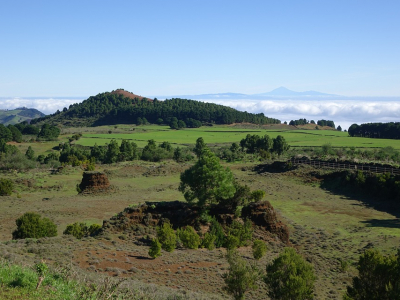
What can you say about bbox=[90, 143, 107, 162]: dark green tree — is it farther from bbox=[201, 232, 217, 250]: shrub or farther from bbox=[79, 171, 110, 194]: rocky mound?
bbox=[201, 232, 217, 250]: shrub

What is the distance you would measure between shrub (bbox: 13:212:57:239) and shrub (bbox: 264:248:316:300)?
17146 mm

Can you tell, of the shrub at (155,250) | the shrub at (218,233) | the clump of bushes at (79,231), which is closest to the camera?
the shrub at (155,250)

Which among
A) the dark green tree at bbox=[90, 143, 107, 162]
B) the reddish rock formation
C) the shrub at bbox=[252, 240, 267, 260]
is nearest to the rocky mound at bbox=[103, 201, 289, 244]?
the reddish rock formation

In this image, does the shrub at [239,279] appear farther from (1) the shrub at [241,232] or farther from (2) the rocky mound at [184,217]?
(2) the rocky mound at [184,217]

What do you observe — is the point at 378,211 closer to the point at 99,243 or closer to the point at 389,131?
the point at 99,243

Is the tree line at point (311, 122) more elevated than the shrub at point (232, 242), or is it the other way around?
the tree line at point (311, 122)

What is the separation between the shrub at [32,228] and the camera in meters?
27.0

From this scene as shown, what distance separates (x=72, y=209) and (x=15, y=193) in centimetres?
1388

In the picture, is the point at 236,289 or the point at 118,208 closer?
the point at 236,289

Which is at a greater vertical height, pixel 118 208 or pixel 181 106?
pixel 181 106

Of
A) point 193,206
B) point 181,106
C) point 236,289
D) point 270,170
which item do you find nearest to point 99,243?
point 193,206

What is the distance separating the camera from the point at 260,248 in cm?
2494

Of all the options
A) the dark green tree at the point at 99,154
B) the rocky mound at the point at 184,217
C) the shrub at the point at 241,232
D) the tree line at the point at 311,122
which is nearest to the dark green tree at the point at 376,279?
the shrub at the point at 241,232

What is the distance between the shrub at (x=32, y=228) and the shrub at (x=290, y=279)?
17.1 metres
